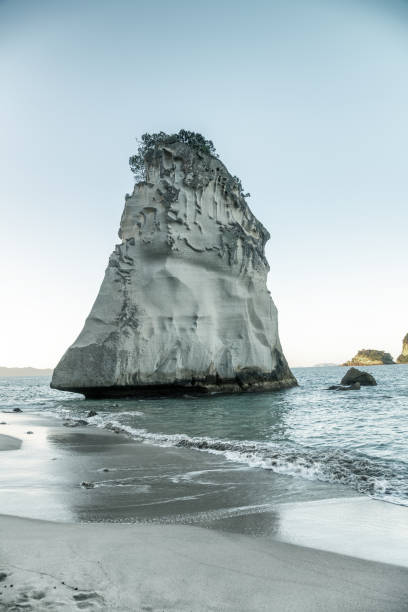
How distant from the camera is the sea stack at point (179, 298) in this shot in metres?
24.0

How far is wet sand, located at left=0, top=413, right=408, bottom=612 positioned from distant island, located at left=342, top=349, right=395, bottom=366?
128554 mm

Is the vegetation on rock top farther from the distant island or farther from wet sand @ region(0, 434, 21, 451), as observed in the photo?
the distant island

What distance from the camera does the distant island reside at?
124 meters

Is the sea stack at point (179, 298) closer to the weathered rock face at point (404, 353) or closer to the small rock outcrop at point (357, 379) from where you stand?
the small rock outcrop at point (357, 379)

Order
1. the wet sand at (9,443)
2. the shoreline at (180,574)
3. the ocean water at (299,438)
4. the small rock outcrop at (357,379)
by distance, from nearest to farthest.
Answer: the shoreline at (180,574) → the ocean water at (299,438) → the wet sand at (9,443) → the small rock outcrop at (357,379)

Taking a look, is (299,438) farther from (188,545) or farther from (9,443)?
(188,545)

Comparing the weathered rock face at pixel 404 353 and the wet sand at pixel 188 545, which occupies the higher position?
the weathered rock face at pixel 404 353

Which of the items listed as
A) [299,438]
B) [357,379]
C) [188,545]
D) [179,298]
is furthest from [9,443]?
[357,379]

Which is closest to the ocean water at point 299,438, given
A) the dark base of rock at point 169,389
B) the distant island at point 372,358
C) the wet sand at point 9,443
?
the wet sand at point 9,443

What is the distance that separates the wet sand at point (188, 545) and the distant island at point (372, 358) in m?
129

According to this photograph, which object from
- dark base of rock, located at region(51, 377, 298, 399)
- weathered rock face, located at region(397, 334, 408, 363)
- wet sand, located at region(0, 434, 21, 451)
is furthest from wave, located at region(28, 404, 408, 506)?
weathered rock face, located at region(397, 334, 408, 363)

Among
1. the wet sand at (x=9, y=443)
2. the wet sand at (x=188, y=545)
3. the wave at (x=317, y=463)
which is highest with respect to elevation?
the wet sand at (x=188, y=545)

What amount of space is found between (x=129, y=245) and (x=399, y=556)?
2431 cm

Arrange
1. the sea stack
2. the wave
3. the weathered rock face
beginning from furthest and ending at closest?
the weathered rock face, the sea stack, the wave
